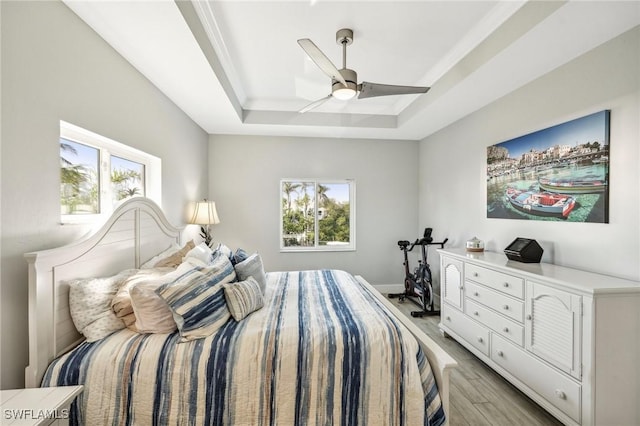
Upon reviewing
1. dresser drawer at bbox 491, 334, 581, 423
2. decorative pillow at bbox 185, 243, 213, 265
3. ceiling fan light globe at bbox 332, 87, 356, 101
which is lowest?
dresser drawer at bbox 491, 334, 581, 423

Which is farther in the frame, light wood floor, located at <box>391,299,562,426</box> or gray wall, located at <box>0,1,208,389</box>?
light wood floor, located at <box>391,299,562,426</box>

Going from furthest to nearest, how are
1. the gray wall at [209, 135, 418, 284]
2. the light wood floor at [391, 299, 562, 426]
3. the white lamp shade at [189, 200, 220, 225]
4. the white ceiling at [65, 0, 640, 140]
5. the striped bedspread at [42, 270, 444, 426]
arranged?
1. the gray wall at [209, 135, 418, 284]
2. the white lamp shade at [189, 200, 220, 225]
3. the light wood floor at [391, 299, 562, 426]
4. the white ceiling at [65, 0, 640, 140]
5. the striped bedspread at [42, 270, 444, 426]

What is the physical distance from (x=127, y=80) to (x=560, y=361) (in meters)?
3.69

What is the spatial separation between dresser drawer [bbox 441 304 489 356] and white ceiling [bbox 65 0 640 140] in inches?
87.7

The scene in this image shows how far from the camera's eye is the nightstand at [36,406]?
39.5 inches

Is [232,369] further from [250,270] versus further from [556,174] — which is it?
[556,174]

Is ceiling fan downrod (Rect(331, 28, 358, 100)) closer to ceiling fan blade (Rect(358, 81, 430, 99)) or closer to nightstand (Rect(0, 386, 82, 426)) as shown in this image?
ceiling fan blade (Rect(358, 81, 430, 99))

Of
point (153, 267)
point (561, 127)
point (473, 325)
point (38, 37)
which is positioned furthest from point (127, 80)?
point (473, 325)

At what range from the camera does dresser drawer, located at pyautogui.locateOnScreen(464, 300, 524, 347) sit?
2.12m

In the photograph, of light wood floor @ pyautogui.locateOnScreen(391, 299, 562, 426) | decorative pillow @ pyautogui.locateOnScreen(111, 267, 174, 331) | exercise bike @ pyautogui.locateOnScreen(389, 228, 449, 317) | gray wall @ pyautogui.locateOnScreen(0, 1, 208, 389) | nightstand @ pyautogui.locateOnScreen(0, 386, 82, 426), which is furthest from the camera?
exercise bike @ pyautogui.locateOnScreen(389, 228, 449, 317)

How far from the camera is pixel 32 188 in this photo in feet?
4.56

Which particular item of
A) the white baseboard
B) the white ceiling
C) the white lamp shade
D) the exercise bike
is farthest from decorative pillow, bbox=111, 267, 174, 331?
the white baseboard

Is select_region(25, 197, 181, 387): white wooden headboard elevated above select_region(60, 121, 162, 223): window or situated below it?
below

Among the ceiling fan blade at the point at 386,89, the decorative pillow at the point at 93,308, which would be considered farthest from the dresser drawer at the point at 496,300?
the decorative pillow at the point at 93,308
